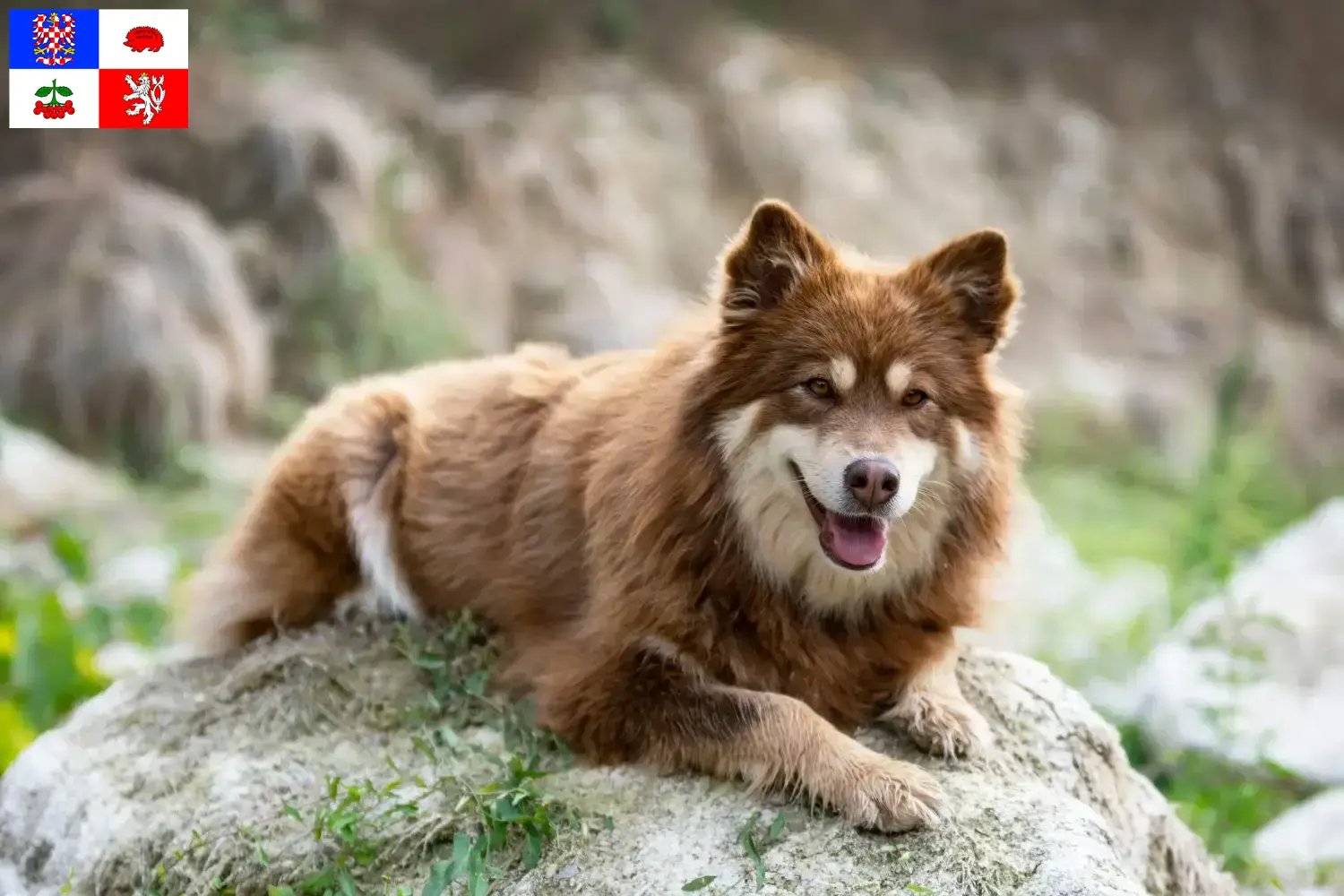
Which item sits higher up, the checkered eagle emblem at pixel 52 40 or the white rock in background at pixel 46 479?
the checkered eagle emblem at pixel 52 40

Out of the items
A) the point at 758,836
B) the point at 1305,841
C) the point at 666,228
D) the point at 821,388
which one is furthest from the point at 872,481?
the point at 666,228

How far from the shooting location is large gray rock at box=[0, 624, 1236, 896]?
323 cm

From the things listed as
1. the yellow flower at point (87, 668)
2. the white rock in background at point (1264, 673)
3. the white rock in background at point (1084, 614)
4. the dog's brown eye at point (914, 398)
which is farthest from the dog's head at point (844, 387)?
the yellow flower at point (87, 668)

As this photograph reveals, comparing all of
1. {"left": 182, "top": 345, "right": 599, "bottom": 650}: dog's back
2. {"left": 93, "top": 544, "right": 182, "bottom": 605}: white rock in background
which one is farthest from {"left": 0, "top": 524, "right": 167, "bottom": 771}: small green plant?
{"left": 182, "top": 345, "right": 599, "bottom": 650}: dog's back

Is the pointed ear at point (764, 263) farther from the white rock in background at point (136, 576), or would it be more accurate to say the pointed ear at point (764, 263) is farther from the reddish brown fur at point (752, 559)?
the white rock in background at point (136, 576)

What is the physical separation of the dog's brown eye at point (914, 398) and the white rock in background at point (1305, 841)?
3.01m

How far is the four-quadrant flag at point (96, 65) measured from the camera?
21.4 feet

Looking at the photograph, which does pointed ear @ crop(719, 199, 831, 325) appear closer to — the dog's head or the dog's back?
the dog's head

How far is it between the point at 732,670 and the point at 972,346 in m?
1.23

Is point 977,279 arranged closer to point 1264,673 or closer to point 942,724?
point 942,724

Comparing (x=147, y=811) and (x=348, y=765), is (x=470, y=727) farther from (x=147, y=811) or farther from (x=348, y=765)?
(x=147, y=811)

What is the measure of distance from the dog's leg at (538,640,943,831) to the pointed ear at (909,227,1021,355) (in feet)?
4.29

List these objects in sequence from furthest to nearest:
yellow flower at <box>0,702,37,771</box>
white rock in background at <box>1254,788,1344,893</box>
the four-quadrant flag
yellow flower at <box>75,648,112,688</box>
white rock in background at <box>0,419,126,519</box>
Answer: white rock in background at <box>0,419,126,519</box> < the four-quadrant flag < yellow flower at <box>75,648,112,688</box> < yellow flower at <box>0,702,37,771</box> < white rock in background at <box>1254,788,1344,893</box>

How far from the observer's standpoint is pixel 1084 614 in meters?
8.08
